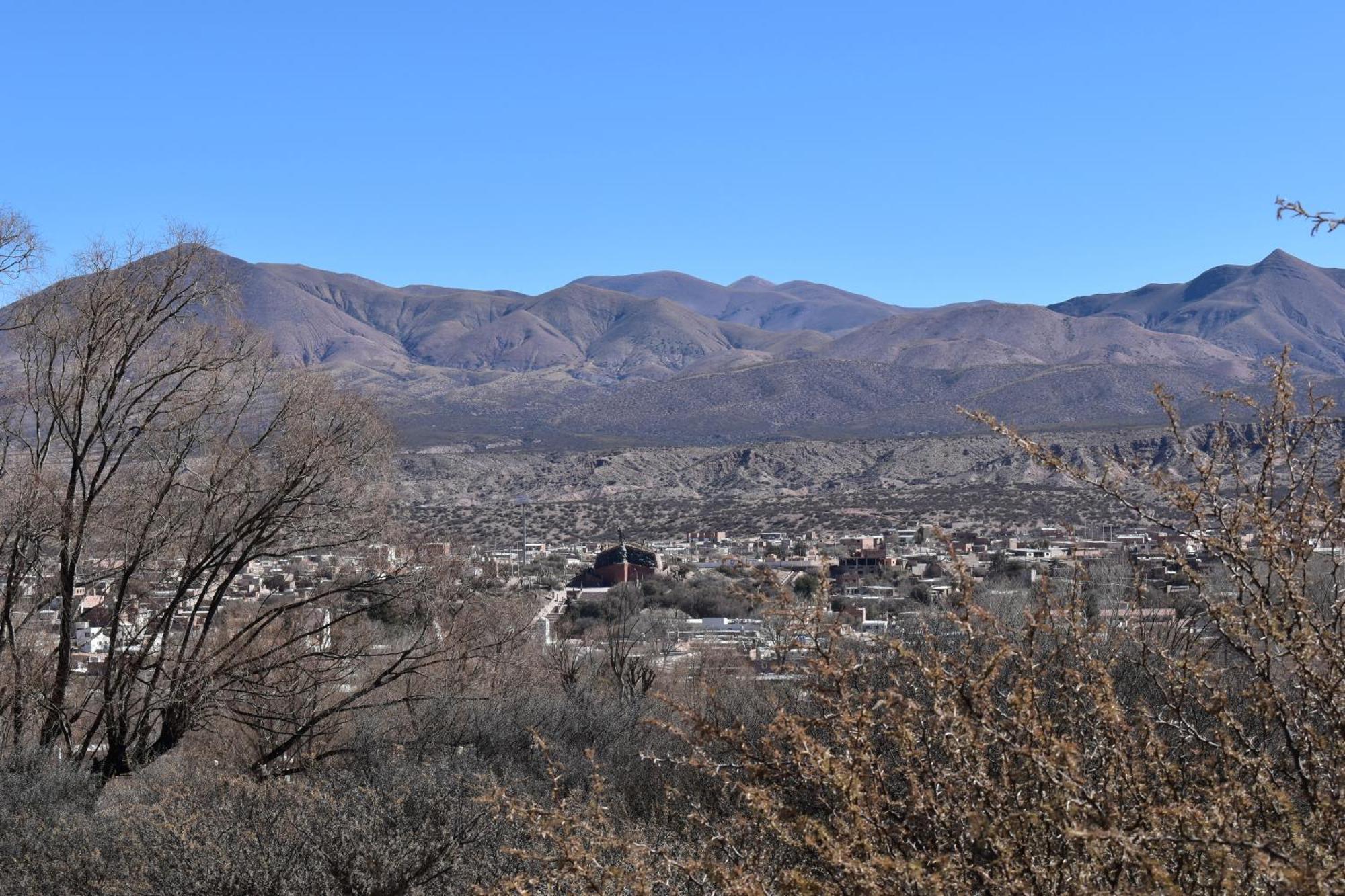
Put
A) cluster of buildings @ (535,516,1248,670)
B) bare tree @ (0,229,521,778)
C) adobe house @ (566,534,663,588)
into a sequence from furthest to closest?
adobe house @ (566,534,663,588)
cluster of buildings @ (535,516,1248,670)
bare tree @ (0,229,521,778)

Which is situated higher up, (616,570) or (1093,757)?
(1093,757)

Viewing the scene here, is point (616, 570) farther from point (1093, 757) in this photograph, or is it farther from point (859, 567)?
point (1093, 757)

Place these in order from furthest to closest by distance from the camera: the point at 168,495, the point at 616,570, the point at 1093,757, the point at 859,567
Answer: the point at 859,567, the point at 616,570, the point at 168,495, the point at 1093,757

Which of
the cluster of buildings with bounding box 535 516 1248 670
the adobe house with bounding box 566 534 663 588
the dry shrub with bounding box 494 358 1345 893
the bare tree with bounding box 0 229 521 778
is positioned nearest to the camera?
the dry shrub with bounding box 494 358 1345 893

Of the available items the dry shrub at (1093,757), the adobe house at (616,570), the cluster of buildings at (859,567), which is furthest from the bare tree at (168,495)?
the adobe house at (616,570)

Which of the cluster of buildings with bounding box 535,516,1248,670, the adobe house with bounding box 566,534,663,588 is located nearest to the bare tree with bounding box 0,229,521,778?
the cluster of buildings with bounding box 535,516,1248,670

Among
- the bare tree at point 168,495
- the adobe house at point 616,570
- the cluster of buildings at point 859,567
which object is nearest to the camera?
the bare tree at point 168,495

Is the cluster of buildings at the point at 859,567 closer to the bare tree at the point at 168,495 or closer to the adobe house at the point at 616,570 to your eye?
the adobe house at the point at 616,570

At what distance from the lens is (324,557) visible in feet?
49.2

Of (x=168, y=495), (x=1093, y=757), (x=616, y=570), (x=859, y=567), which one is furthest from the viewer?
(x=859, y=567)

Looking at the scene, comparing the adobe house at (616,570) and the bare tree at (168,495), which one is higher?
the bare tree at (168,495)

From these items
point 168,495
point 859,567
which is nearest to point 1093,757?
point 168,495

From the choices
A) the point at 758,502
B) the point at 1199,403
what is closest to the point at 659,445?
the point at 758,502

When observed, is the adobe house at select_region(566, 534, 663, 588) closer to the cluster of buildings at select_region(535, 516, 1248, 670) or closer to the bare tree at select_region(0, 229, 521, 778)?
the cluster of buildings at select_region(535, 516, 1248, 670)
